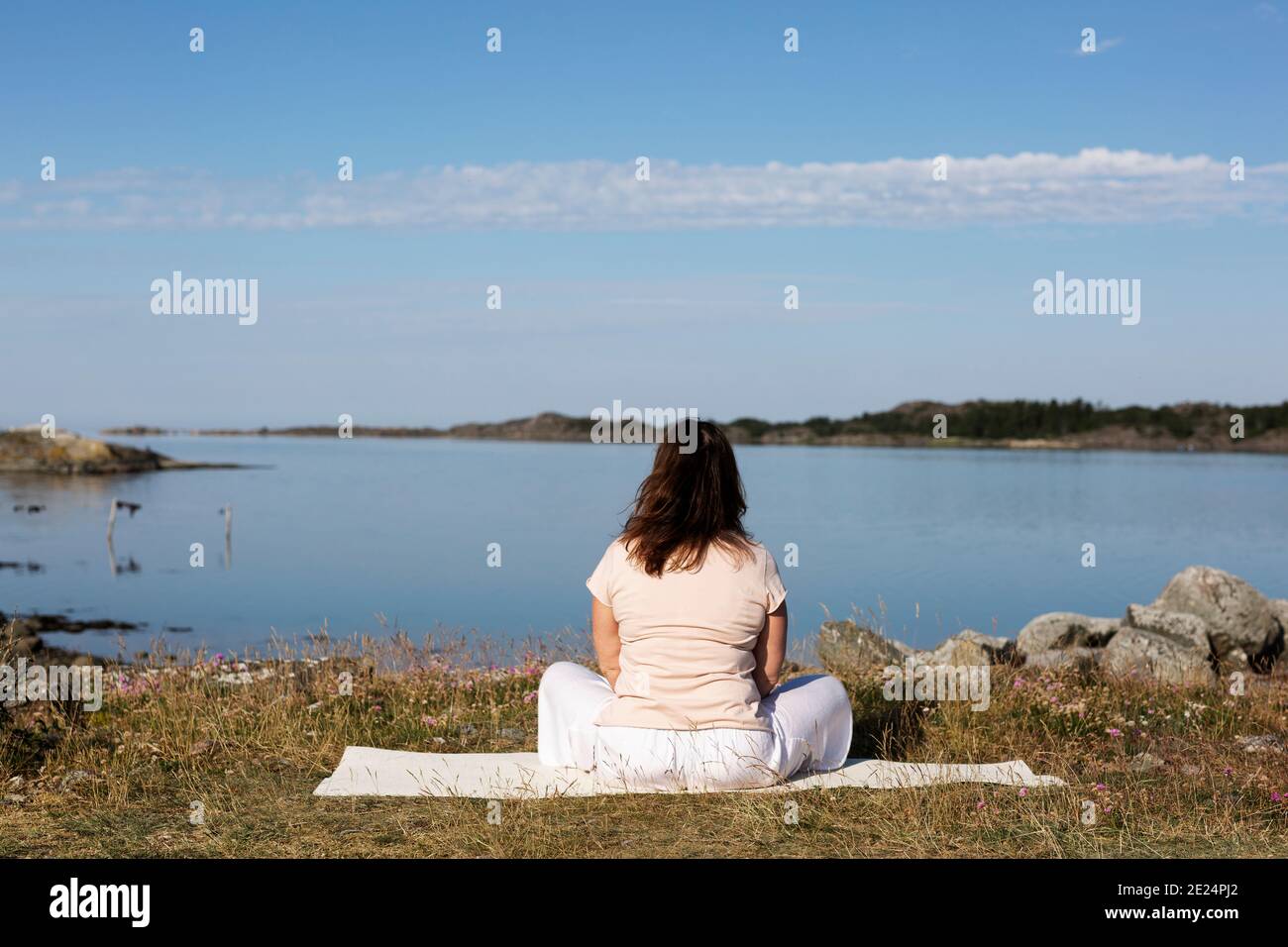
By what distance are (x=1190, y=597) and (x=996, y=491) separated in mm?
63800

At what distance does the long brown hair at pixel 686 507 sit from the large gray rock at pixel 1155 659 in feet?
21.2

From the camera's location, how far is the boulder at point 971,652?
1113cm

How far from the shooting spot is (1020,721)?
8.02m

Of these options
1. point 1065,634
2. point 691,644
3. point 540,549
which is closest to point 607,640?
point 691,644

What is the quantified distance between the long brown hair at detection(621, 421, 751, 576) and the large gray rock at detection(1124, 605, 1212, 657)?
8722 mm

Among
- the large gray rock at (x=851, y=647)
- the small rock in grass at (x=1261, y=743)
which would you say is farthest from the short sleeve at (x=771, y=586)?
the large gray rock at (x=851, y=647)

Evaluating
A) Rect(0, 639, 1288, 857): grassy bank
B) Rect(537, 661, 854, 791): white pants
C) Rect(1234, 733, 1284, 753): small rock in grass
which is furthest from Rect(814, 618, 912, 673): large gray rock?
Rect(537, 661, 854, 791): white pants

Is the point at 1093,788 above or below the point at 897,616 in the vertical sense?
above

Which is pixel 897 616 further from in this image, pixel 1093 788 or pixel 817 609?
pixel 1093 788

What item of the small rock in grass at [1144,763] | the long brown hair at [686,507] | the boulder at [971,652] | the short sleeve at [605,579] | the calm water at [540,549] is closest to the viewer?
the long brown hair at [686,507]

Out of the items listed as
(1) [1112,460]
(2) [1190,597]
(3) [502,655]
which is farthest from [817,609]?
(1) [1112,460]

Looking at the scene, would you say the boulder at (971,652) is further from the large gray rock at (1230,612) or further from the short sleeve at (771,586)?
the short sleeve at (771,586)

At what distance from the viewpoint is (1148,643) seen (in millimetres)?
11703

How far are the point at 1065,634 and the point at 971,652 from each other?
10.2 ft
